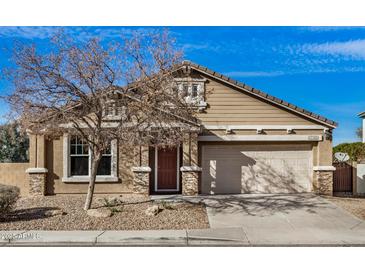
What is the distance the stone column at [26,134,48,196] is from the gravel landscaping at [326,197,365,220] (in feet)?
38.4

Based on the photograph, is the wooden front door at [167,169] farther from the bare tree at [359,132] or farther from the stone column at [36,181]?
the bare tree at [359,132]

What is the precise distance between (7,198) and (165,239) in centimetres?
521

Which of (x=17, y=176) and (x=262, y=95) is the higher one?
(x=262, y=95)

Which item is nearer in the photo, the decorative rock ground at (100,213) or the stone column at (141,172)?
the decorative rock ground at (100,213)

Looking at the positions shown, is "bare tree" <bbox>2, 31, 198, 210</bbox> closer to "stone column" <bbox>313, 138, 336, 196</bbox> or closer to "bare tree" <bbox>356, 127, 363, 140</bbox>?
"stone column" <bbox>313, 138, 336, 196</bbox>

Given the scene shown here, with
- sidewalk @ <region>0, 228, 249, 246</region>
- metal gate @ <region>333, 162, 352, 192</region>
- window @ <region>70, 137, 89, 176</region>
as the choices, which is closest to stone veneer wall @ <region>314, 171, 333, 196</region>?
metal gate @ <region>333, 162, 352, 192</region>

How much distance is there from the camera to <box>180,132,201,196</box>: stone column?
43.1 ft

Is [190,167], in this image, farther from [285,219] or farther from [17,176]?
[17,176]

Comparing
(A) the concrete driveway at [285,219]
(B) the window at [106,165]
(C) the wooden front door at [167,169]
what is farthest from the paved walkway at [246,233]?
(B) the window at [106,165]

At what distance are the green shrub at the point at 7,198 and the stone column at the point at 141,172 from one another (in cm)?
460

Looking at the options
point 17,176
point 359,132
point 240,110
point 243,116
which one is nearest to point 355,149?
point 243,116

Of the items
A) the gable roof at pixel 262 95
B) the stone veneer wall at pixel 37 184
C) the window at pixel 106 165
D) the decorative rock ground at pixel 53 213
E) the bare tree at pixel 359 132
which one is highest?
the gable roof at pixel 262 95

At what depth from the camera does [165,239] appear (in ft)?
25.3

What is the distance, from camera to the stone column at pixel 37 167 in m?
13.0
